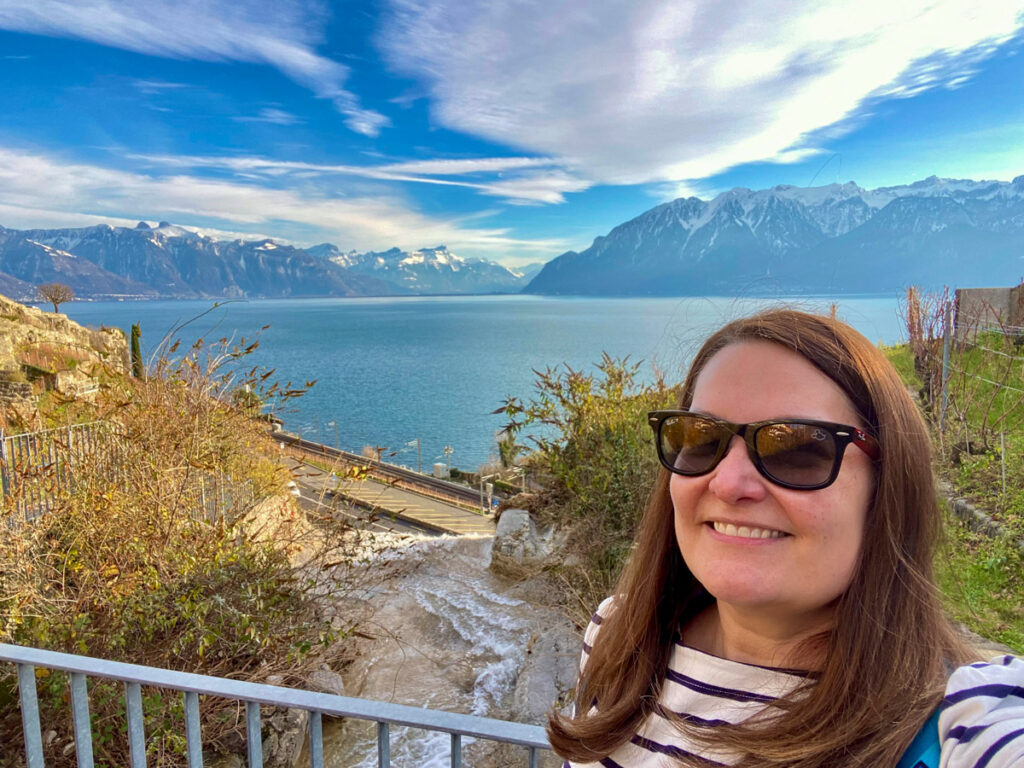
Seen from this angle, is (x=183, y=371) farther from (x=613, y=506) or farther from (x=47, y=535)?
(x=613, y=506)

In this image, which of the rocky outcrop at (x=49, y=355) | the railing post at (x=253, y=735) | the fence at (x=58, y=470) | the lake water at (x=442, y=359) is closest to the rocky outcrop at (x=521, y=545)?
the lake water at (x=442, y=359)

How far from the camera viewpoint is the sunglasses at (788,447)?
35.9 inches

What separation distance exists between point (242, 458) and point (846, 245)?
189m

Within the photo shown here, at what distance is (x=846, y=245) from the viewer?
16462cm

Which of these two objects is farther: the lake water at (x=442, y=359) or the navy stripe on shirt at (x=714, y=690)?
the lake water at (x=442, y=359)

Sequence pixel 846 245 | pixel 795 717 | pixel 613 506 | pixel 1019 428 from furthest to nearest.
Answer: pixel 846 245 → pixel 1019 428 → pixel 613 506 → pixel 795 717

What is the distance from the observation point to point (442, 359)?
320ft

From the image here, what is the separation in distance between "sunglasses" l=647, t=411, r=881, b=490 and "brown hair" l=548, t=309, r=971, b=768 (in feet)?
0.25

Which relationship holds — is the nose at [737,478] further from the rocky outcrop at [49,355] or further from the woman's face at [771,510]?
the rocky outcrop at [49,355]

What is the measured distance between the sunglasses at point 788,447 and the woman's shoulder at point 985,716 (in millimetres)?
289

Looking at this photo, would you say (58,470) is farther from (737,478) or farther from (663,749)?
(737,478)

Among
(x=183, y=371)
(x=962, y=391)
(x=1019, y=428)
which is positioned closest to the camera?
(x=183, y=371)

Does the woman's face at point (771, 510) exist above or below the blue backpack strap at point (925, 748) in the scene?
above

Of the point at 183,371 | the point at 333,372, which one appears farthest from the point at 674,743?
the point at 333,372
